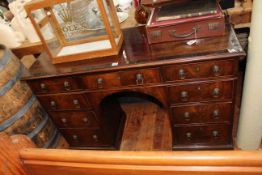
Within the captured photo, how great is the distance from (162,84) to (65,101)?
678mm

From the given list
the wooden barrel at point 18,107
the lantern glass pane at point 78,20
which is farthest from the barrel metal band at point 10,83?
the lantern glass pane at point 78,20

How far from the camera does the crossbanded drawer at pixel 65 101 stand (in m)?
1.51

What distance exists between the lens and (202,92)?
52.6 inches

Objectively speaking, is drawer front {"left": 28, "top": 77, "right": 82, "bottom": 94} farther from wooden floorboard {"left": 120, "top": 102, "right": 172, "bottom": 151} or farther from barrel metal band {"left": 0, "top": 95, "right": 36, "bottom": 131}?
wooden floorboard {"left": 120, "top": 102, "right": 172, "bottom": 151}

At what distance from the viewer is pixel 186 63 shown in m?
1.21

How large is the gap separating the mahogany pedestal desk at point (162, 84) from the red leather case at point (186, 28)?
36 millimetres

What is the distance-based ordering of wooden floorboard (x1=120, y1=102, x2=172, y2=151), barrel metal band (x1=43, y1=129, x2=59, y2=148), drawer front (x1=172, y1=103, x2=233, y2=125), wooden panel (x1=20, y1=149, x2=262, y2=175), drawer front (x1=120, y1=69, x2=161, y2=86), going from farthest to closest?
wooden floorboard (x1=120, y1=102, x2=172, y2=151) < barrel metal band (x1=43, y1=129, x2=59, y2=148) < drawer front (x1=172, y1=103, x2=233, y2=125) < drawer front (x1=120, y1=69, x2=161, y2=86) < wooden panel (x1=20, y1=149, x2=262, y2=175)

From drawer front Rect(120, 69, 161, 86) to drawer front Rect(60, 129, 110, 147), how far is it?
0.60m

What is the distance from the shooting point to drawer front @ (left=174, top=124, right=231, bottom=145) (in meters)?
1.54

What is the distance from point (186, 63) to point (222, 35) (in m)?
0.27

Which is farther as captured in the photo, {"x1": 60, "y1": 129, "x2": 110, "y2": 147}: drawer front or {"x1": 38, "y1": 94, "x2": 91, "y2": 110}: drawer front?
{"x1": 60, "y1": 129, "x2": 110, "y2": 147}: drawer front

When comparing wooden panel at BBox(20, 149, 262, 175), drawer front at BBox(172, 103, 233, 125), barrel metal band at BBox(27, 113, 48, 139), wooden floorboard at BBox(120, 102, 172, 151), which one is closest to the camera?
wooden panel at BBox(20, 149, 262, 175)

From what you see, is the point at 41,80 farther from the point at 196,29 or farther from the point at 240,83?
the point at 240,83

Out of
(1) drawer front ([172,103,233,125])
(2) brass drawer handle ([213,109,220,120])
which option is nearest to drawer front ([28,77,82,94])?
(1) drawer front ([172,103,233,125])
